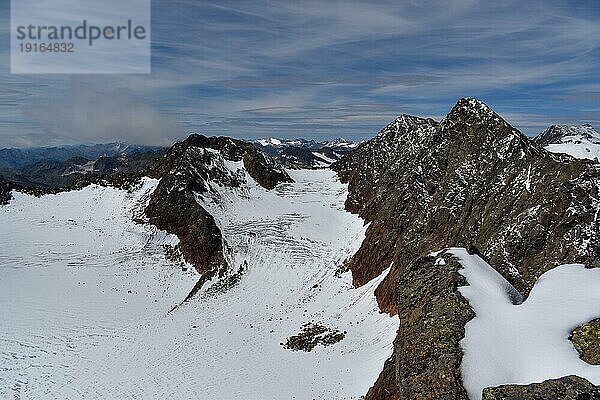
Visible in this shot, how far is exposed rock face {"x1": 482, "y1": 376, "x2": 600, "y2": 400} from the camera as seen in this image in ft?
27.2

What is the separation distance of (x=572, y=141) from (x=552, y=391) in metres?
91.5

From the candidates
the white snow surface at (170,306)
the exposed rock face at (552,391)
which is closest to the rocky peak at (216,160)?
the white snow surface at (170,306)

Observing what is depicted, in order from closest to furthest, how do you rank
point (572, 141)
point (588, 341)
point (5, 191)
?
point (588, 341) → point (5, 191) → point (572, 141)

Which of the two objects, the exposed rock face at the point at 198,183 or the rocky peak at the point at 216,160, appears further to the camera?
the rocky peak at the point at 216,160

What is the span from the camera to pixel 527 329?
37.9 ft

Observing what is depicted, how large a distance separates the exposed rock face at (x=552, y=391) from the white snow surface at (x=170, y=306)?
42.1 ft

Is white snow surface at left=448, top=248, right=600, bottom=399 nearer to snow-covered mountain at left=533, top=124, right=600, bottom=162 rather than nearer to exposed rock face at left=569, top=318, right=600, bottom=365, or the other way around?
exposed rock face at left=569, top=318, right=600, bottom=365

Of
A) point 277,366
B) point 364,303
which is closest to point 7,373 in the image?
point 277,366

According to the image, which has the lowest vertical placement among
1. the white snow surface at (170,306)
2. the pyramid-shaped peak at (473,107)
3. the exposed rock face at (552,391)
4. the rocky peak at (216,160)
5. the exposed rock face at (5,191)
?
the white snow surface at (170,306)

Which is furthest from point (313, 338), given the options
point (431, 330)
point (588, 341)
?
point (588, 341)

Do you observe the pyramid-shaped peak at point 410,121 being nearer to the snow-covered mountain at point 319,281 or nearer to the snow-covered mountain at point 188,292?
the snow-covered mountain at point 319,281

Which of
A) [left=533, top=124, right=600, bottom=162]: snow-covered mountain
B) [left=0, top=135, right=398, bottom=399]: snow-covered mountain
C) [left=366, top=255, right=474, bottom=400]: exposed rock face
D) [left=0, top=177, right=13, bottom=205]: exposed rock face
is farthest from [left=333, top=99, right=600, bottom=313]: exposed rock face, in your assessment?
[left=0, top=177, right=13, bottom=205]: exposed rock face

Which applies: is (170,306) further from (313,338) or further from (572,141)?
(572,141)

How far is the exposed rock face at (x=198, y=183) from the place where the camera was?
4288 centimetres
